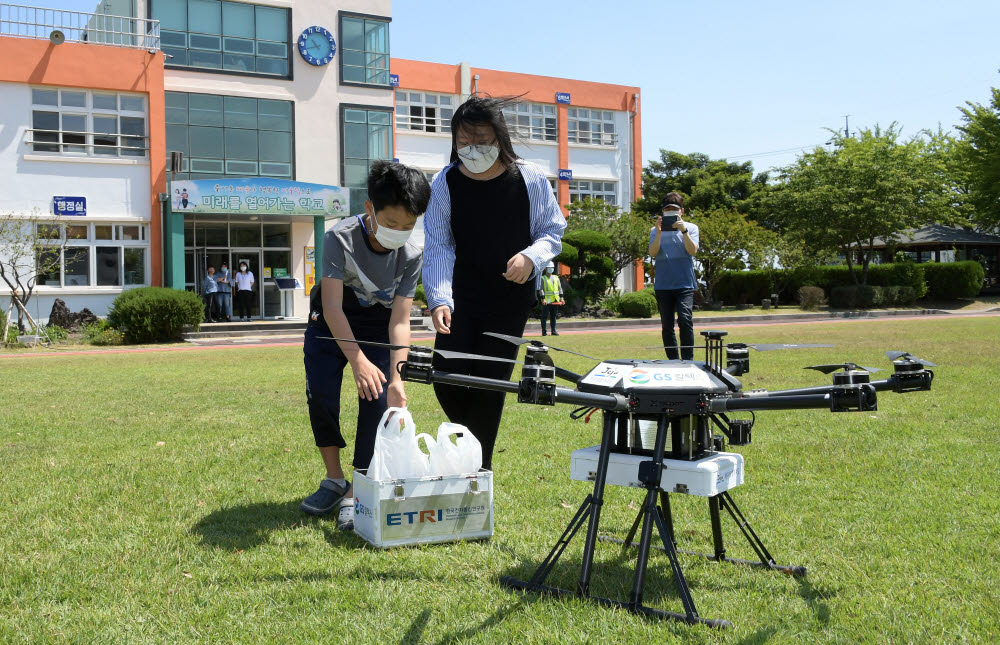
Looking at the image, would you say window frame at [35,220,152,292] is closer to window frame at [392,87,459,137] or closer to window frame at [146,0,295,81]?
window frame at [146,0,295,81]

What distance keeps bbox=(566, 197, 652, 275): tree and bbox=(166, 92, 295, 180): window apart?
11.7m

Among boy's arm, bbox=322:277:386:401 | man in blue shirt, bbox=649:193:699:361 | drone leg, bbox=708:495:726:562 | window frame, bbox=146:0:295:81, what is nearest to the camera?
drone leg, bbox=708:495:726:562

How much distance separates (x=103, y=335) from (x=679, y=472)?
20.8 metres

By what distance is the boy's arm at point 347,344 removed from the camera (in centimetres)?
385

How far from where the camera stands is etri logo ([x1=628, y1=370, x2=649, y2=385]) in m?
2.77

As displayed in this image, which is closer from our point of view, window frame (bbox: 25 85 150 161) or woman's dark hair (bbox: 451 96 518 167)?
woman's dark hair (bbox: 451 96 518 167)

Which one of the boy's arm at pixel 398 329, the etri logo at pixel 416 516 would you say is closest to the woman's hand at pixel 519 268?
the boy's arm at pixel 398 329

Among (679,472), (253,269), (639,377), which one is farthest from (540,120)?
(679,472)

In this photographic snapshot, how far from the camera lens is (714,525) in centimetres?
323

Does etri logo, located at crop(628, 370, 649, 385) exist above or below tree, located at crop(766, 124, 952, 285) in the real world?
below

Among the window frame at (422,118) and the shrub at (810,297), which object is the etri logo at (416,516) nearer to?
the window frame at (422,118)

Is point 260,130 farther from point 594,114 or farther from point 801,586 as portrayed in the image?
point 801,586

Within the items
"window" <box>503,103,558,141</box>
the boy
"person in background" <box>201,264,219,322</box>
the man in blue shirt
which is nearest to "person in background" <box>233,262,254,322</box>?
"person in background" <box>201,264,219,322</box>

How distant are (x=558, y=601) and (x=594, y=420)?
14.3 feet
